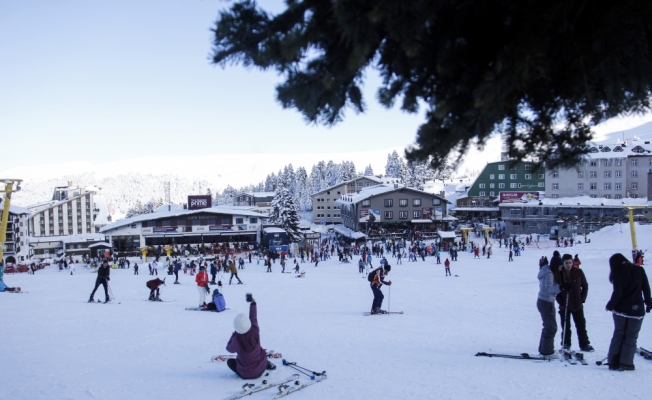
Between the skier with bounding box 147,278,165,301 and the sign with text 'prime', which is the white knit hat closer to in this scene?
the skier with bounding box 147,278,165,301

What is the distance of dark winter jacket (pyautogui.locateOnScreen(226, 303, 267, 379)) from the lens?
5418 millimetres

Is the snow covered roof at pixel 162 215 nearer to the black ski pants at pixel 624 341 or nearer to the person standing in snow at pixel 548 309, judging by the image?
the person standing in snow at pixel 548 309

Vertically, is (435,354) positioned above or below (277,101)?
below

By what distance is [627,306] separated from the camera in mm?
5387

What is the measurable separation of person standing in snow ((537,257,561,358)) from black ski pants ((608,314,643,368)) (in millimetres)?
743

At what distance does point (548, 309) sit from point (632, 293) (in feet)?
3.47

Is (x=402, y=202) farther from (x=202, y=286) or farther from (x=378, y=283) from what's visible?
(x=378, y=283)

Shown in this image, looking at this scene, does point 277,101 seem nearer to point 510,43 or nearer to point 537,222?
point 510,43

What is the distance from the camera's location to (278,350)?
714 centimetres

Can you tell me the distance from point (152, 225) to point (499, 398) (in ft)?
146

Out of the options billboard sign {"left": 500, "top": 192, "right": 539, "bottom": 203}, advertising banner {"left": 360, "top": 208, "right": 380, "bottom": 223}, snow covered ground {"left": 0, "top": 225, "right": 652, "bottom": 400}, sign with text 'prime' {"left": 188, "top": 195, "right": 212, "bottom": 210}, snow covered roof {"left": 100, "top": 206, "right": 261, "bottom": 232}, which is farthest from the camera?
billboard sign {"left": 500, "top": 192, "right": 539, "bottom": 203}

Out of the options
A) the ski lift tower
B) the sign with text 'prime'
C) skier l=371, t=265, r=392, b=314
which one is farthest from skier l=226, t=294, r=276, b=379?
the sign with text 'prime'

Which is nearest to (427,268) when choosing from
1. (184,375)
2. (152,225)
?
(184,375)

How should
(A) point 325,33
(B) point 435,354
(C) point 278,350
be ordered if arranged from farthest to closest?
(C) point 278,350, (B) point 435,354, (A) point 325,33
